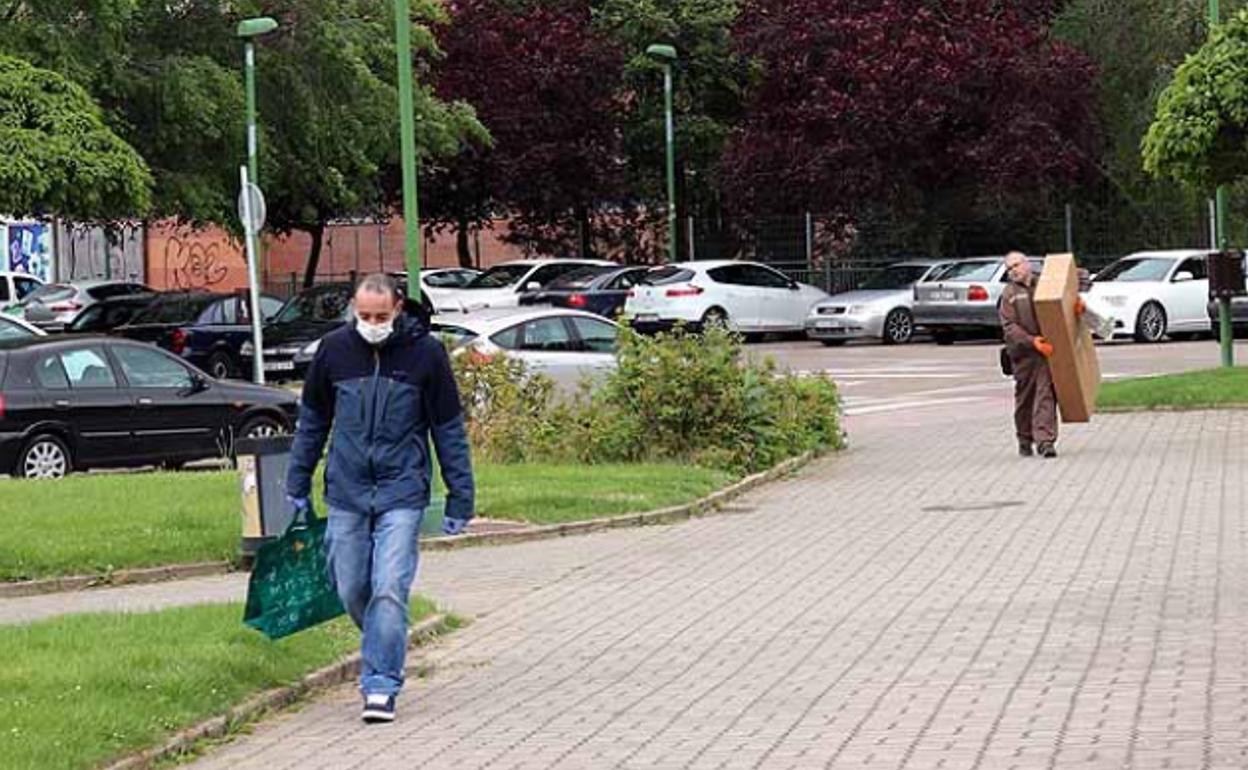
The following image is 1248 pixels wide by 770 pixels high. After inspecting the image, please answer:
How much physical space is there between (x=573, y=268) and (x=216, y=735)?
36.7 metres

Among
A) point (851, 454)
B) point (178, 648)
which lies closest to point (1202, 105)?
point (851, 454)

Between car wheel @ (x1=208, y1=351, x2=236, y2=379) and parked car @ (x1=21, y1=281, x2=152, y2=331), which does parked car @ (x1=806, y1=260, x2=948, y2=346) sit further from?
parked car @ (x1=21, y1=281, x2=152, y2=331)

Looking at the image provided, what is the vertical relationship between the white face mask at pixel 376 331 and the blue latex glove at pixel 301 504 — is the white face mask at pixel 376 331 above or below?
above

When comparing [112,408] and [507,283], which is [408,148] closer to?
[112,408]

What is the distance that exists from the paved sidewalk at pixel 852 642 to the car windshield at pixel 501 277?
2703cm

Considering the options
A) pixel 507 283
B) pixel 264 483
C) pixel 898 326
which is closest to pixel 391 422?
pixel 264 483

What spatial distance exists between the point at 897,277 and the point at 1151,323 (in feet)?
20.4

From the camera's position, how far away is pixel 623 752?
845 centimetres

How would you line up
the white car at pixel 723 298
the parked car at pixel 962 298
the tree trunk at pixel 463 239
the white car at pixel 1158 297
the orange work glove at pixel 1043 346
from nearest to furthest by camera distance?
the orange work glove at pixel 1043 346 → the white car at pixel 1158 297 → the parked car at pixel 962 298 → the white car at pixel 723 298 → the tree trunk at pixel 463 239

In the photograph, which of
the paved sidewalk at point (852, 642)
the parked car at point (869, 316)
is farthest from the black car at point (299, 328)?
the paved sidewalk at point (852, 642)

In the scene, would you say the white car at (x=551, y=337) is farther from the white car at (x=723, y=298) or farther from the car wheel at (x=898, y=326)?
the car wheel at (x=898, y=326)

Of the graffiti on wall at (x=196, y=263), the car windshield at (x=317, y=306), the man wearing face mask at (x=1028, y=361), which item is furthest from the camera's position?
the graffiti on wall at (x=196, y=263)

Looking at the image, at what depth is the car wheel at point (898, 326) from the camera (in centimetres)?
4191

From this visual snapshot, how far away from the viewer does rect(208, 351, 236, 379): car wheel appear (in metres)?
35.2
